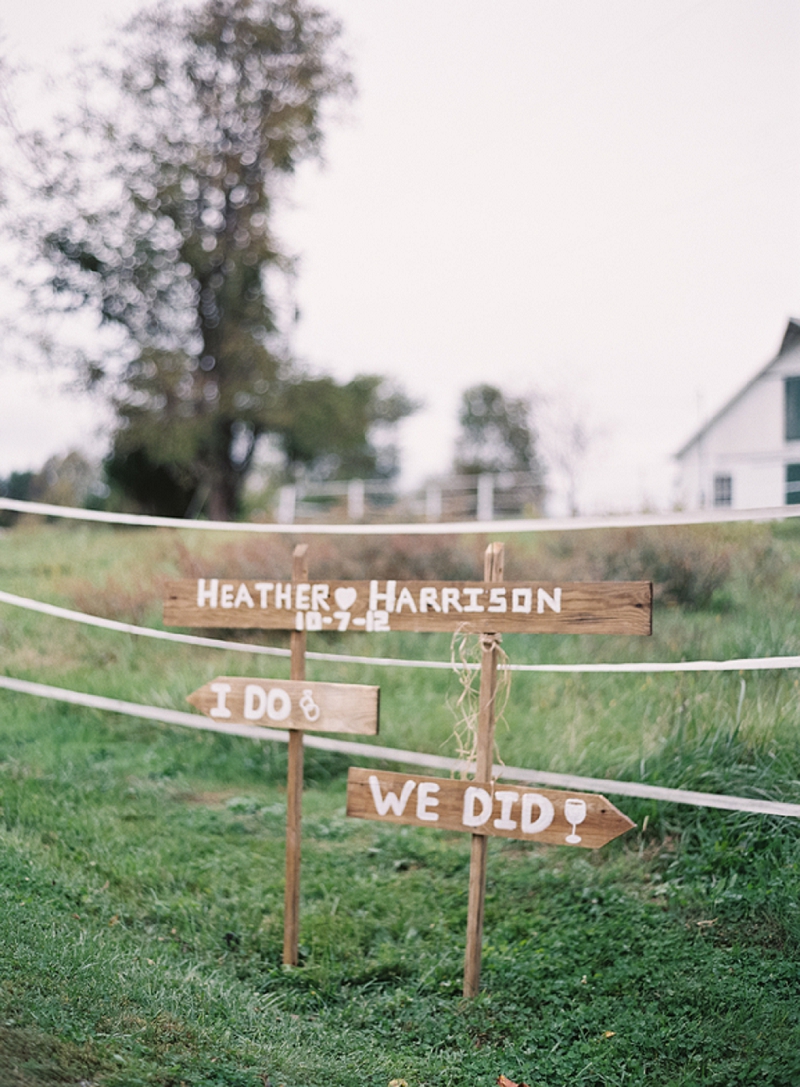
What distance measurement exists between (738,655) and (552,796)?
2177mm

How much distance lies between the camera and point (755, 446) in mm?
9750

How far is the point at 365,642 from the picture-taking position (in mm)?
6746

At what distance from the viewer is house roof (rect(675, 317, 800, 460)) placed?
8.05 meters

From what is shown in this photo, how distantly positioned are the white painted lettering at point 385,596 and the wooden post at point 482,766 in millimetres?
353

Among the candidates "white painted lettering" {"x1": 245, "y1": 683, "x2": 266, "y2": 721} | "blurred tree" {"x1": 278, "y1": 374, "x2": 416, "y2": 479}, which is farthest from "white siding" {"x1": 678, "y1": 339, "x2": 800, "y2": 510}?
"blurred tree" {"x1": 278, "y1": 374, "x2": 416, "y2": 479}

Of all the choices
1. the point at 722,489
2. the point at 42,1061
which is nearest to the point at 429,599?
the point at 42,1061

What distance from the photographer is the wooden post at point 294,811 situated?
131 inches

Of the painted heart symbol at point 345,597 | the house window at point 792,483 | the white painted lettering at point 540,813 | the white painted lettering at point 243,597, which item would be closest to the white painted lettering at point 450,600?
the painted heart symbol at point 345,597

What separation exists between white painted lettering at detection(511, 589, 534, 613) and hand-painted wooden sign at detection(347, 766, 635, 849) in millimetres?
611

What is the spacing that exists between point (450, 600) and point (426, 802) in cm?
72

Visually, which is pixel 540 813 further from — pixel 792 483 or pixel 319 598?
pixel 792 483

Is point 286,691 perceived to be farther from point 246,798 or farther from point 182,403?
point 182,403

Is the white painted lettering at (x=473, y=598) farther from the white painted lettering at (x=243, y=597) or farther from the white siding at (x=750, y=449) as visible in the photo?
the white siding at (x=750, y=449)

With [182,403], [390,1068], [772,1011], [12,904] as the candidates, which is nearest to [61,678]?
[12,904]
